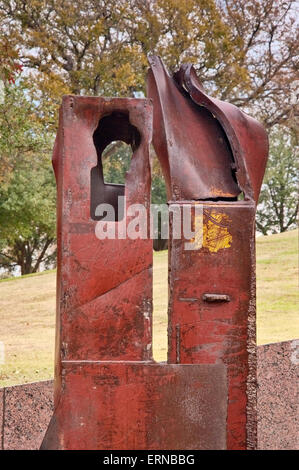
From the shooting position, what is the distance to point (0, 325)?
8.70 metres

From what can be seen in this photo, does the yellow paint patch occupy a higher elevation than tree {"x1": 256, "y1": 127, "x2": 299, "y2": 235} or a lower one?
lower

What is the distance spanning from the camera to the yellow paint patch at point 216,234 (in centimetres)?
254

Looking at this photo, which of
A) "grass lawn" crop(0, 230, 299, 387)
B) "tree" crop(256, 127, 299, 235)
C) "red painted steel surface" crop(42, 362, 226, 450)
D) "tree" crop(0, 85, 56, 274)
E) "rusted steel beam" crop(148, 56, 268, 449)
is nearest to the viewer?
"red painted steel surface" crop(42, 362, 226, 450)

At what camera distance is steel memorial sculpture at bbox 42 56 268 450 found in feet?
7.40

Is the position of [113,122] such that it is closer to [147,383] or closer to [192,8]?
[147,383]

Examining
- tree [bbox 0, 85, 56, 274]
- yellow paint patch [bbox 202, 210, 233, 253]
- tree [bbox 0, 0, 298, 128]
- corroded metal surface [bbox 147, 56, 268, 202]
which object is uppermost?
tree [bbox 0, 0, 298, 128]

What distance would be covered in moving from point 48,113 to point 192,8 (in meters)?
3.53

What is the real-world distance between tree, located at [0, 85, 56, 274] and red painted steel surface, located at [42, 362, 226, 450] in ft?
24.4

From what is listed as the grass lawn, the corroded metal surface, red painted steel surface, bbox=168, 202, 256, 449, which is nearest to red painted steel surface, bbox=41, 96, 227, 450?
red painted steel surface, bbox=168, 202, 256, 449

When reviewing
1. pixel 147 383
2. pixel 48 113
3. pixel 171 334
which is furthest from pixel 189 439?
pixel 48 113

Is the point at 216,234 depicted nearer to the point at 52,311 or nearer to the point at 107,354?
the point at 107,354

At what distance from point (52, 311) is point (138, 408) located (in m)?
7.44

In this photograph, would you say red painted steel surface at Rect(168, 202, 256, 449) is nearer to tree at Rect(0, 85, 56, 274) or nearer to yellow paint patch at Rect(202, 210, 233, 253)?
yellow paint patch at Rect(202, 210, 233, 253)

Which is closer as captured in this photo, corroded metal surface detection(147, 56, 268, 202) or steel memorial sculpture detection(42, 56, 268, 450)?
steel memorial sculpture detection(42, 56, 268, 450)
